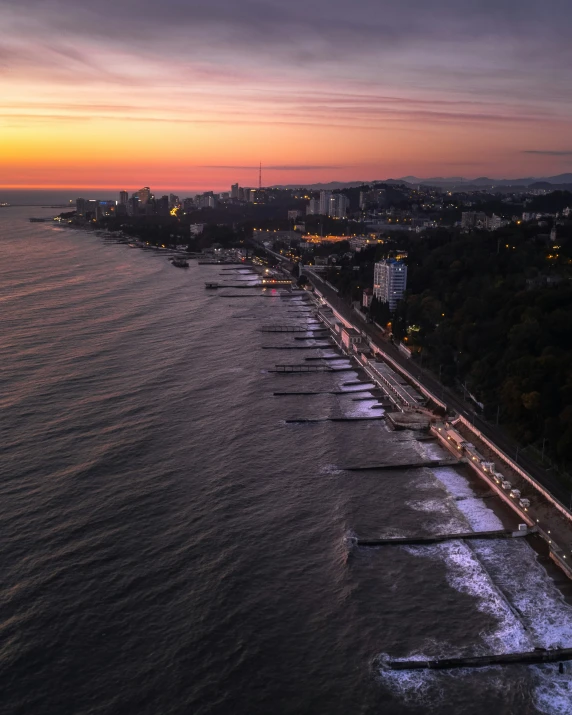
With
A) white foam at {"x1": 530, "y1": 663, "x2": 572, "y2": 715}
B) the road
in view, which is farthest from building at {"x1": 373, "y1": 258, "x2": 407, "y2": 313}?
white foam at {"x1": 530, "y1": 663, "x2": 572, "y2": 715}

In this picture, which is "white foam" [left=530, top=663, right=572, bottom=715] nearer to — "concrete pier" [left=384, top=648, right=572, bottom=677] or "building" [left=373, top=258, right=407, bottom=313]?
"concrete pier" [left=384, top=648, right=572, bottom=677]

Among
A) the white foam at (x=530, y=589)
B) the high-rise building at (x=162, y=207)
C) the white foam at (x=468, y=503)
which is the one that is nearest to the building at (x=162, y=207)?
the high-rise building at (x=162, y=207)

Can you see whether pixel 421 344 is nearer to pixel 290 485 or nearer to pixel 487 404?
pixel 487 404

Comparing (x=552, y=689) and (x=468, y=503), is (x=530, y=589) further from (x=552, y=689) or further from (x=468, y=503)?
Result: (x=468, y=503)

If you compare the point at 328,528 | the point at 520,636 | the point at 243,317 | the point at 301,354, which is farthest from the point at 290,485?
the point at 243,317

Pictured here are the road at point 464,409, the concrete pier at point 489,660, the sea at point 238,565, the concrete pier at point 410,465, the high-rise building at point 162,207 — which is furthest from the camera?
the high-rise building at point 162,207

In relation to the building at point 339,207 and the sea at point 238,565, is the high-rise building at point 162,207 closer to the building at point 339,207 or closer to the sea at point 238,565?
the building at point 339,207
